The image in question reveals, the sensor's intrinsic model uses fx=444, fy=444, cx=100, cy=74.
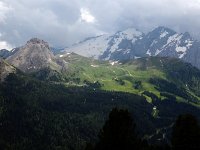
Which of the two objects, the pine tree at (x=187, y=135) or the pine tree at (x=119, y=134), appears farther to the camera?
the pine tree at (x=187, y=135)

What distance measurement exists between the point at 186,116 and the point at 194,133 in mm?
3477

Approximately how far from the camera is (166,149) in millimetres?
90500

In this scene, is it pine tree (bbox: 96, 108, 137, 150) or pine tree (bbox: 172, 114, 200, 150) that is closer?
pine tree (bbox: 96, 108, 137, 150)

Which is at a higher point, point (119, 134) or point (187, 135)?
point (187, 135)

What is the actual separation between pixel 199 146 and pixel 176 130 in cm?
508

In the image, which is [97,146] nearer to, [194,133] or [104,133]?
[104,133]

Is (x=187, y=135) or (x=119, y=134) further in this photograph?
(x=187, y=135)

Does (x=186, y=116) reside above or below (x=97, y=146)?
above

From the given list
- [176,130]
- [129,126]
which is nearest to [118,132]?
[129,126]

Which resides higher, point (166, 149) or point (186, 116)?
point (186, 116)

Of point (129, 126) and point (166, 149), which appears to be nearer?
point (129, 126)

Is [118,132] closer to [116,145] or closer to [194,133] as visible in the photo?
[116,145]

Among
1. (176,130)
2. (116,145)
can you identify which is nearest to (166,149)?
(176,130)

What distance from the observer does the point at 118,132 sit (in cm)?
8000
